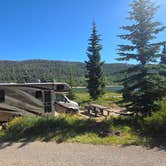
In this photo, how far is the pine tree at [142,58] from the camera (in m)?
14.3

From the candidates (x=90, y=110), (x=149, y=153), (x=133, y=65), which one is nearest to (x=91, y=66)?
(x=90, y=110)

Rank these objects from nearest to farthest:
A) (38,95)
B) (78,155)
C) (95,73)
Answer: (78,155) → (38,95) → (95,73)

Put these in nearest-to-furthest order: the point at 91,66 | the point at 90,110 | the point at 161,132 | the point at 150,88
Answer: the point at 161,132
the point at 150,88
the point at 90,110
the point at 91,66

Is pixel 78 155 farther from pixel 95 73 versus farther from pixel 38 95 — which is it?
pixel 95 73

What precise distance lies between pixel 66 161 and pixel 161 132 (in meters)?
4.25

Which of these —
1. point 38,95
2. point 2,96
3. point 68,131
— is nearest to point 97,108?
point 38,95

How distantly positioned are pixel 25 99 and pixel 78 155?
407 inches

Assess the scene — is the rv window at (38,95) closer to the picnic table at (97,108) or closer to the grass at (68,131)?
the picnic table at (97,108)

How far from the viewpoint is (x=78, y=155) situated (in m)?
9.12

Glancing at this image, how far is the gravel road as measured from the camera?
8.36m

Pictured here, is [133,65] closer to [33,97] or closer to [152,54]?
[152,54]

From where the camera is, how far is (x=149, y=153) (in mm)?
9016

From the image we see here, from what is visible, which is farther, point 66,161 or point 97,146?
point 97,146

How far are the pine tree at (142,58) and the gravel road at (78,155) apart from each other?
4954mm
